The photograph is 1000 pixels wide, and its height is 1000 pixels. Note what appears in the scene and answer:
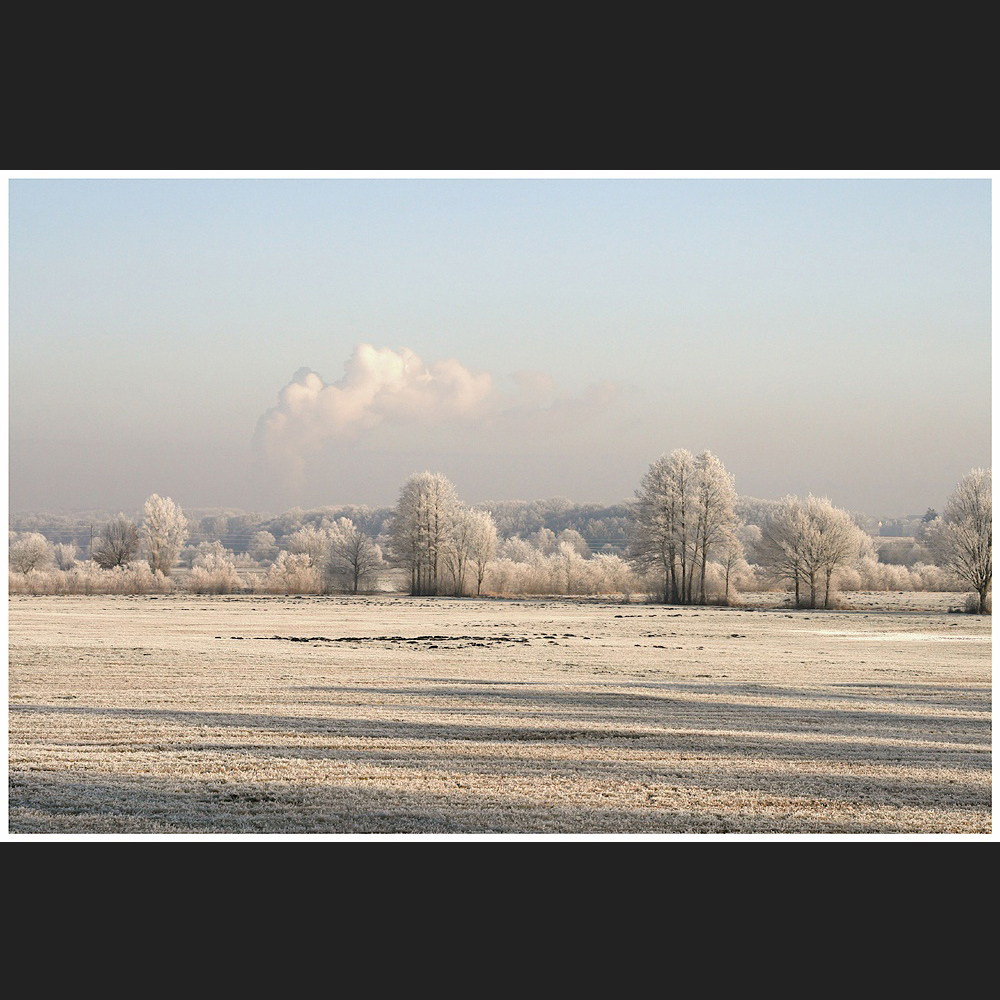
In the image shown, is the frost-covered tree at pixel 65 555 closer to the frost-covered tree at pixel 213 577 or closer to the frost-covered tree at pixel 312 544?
the frost-covered tree at pixel 213 577

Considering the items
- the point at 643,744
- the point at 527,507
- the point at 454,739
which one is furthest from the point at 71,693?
the point at 527,507

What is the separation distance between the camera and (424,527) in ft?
191

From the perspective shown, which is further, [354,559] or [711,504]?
[354,559]

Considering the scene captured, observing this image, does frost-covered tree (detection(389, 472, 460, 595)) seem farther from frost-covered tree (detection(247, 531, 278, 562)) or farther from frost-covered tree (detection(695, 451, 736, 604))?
frost-covered tree (detection(695, 451, 736, 604))

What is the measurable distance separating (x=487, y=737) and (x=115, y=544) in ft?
177

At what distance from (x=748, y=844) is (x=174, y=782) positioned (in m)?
5.26

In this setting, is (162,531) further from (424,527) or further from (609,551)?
(609,551)

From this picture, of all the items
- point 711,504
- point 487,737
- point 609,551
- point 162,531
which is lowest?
point 487,737

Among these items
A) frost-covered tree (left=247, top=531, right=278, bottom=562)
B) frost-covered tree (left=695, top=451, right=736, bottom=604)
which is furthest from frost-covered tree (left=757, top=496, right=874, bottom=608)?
frost-covered tree (left=247, top=531, right=278, bottom=562)

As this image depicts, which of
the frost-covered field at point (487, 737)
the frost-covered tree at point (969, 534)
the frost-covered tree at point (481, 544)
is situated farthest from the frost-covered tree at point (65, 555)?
the frost-covered tree at point (969, 534)

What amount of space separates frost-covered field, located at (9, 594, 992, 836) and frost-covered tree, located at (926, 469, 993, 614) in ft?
61.4

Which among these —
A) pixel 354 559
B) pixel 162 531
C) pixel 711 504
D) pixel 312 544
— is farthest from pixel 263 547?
pixel 711 504
